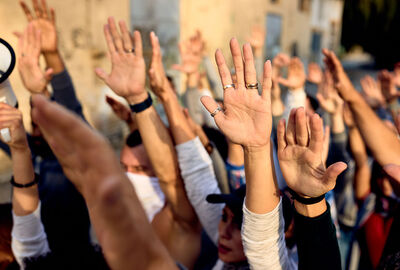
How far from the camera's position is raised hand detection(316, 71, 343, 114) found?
2312 mm

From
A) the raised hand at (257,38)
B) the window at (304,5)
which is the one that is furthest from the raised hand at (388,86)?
the window at (304,5)

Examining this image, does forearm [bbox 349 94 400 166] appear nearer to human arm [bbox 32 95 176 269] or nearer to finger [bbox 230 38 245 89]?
finger [bbox 230 38 245 89]

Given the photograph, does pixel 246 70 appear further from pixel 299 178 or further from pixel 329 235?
pixel 329 235

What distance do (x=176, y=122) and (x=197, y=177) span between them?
0.27m

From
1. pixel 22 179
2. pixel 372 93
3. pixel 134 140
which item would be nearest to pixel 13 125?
pixel 22 179

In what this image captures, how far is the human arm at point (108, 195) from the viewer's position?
1.72ft

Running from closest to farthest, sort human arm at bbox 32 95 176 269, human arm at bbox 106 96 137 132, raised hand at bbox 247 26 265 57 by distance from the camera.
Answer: human arm at bbox 32 95 176 269 < human arm at bbox 106 96 137 132 < raised hand at bbox 247 26 265 57

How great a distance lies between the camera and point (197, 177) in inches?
54.5

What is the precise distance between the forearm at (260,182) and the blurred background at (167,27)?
8.90 feet

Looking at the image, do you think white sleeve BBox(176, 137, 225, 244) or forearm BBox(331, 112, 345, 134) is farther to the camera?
forearm BBox(331, 112, 345, 134)

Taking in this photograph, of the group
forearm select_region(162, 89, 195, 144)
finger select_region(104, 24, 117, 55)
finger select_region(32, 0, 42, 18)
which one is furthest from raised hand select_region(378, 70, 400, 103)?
finger select_region(32, 0, 42, 18)

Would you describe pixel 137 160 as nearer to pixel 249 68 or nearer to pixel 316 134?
pixel 249 68

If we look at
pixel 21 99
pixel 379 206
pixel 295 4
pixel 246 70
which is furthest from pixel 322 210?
pixel 295 4

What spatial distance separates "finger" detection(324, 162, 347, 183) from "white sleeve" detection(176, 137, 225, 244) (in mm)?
641
